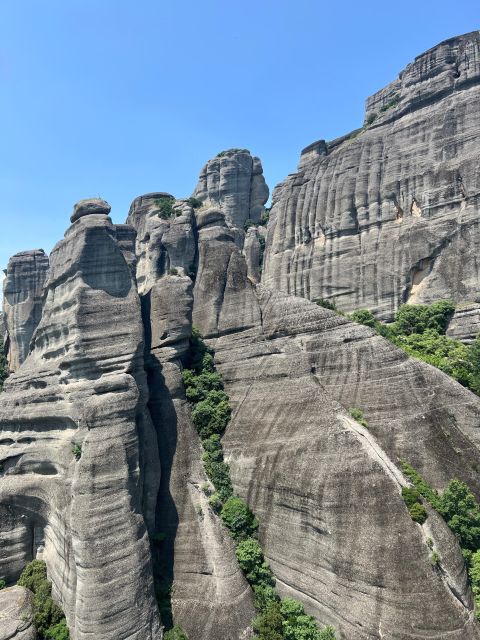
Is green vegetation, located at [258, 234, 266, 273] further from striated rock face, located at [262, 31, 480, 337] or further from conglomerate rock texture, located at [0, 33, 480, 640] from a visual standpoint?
conglomerate rock texture, located at [0, 33, 480, 640]

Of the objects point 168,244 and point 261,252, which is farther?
point 261,252

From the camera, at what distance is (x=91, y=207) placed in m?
30.2

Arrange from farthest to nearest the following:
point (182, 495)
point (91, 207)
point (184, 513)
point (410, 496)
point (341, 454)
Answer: point (91, 207) < point (182, 495) < point (184, 513) < point (341, 454) < point (410, 496)

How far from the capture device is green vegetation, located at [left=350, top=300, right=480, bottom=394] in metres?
34.0

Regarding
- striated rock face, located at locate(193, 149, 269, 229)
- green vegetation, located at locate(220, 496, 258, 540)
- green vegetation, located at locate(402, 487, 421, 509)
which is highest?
striated rock face, located at locate(193, 149, 269, 229)

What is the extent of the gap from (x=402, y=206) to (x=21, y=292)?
164 feet

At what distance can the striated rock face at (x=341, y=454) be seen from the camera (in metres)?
19.6

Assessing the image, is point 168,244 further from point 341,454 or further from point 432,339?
point 432,339

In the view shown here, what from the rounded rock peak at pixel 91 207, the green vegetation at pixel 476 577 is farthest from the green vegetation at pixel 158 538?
the rounded rock peak at pixel 91 207

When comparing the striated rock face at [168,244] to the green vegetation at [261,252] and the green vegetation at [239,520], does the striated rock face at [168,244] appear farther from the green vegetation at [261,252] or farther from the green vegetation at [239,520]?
the green vegetation at [261,252]

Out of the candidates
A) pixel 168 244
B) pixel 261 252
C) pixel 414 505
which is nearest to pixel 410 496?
pixel 414 505

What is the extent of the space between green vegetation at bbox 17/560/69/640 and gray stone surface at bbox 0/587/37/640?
33 cm

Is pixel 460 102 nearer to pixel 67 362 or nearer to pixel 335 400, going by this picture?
pixel 335 400

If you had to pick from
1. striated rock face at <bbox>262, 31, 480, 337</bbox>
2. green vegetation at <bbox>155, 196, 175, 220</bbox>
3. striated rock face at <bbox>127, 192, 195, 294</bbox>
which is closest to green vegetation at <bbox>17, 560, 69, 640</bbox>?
striated rock face at <bbox>127, 192, 195, 294</bbox>
